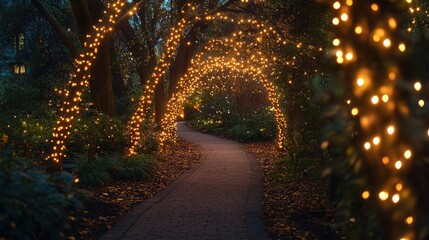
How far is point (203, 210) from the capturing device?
427 inches

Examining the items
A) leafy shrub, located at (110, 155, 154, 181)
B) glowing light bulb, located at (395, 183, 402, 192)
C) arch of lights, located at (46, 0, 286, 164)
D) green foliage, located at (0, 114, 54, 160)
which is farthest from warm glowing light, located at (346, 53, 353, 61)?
green foliage, located at (0, 114, 54, 160)

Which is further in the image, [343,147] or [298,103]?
[298,103]

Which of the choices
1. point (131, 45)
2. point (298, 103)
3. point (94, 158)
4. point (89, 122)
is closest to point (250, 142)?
point (131, 45)

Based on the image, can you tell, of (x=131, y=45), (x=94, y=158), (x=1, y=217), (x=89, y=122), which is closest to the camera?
(x=1, y=217)

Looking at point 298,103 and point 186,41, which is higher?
point 186,41

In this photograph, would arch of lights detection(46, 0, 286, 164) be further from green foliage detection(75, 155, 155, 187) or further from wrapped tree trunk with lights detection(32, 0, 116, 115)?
wrapped tree trunk with lights detection(32, 0, 116, 115)

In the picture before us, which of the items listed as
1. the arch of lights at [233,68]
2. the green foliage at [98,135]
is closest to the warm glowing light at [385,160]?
the green foliage at [98,135]

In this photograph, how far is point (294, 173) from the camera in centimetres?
1595

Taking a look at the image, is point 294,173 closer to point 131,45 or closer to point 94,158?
point 94,158

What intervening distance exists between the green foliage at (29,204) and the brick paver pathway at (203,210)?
3.49m

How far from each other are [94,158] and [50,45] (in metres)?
14.4

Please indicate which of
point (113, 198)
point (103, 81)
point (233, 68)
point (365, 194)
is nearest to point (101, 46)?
point (103, 81)

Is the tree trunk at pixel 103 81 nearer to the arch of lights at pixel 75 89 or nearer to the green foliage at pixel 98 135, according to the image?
the green foliage at pixel 98 135

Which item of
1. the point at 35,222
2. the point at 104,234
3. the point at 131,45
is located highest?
the point at 131,45
